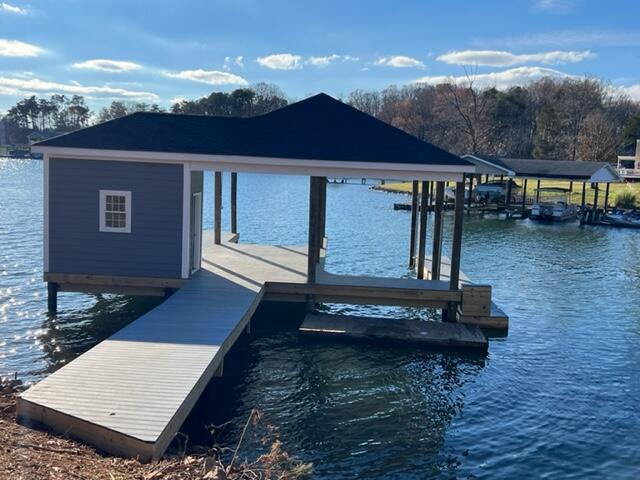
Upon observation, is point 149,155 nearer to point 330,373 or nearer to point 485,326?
point 330,373

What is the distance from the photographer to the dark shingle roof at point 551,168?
44125 millimetres

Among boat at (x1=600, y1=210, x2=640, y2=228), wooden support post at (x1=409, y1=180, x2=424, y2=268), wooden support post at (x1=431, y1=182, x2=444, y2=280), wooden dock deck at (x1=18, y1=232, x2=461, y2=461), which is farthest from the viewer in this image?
boat at (x1=600, y1=210, x2=640, y2=228)

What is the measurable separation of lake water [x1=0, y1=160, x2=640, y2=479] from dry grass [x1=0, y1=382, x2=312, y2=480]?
0.97 meters

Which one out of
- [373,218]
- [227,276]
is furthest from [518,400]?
[373,218]

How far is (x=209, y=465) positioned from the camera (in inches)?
286

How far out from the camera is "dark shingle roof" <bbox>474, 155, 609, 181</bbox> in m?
44.1

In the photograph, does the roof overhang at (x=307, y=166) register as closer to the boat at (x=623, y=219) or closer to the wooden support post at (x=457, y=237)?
the wooden support post at (x=457, y=237)

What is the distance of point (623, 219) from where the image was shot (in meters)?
42.5

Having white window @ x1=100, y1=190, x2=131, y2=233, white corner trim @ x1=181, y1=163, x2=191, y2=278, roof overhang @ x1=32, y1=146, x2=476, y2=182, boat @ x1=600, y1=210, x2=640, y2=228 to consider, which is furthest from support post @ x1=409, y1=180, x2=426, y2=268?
boat @ x1=600, y1=210, x2=640, y2=228

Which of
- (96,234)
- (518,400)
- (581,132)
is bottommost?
(518,400)

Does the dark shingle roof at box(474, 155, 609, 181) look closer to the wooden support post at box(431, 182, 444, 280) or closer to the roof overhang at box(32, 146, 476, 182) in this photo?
the wooden support post at box(431, 182, 444, 280)

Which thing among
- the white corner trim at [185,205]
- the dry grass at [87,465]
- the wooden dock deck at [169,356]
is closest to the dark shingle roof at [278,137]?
the white corner trim at [185,205]

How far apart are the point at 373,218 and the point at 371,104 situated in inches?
4146

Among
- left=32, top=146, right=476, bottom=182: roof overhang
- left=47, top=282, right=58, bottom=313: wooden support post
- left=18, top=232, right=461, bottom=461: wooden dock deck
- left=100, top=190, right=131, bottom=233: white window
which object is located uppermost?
left=32, top=146, right=476, bottom=182: roof overhang
